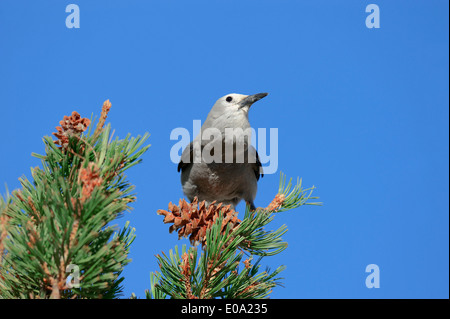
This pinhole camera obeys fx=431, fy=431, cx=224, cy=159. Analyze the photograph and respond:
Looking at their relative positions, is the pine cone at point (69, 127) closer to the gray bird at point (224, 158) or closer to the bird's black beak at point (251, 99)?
the gray bird at point (224, 158)

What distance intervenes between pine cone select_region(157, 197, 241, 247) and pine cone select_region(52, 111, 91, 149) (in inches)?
39.1

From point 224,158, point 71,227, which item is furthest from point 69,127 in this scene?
point 224,158

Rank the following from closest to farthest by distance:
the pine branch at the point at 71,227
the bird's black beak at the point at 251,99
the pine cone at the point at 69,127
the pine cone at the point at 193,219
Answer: the pine branch at the point at 71,227, the pine cone at the point at 69,127, the pine cone at the point at 193,219, the bird's black beak at the point at 251,99

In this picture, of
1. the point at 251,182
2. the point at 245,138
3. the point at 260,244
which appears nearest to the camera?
the point at 260,244

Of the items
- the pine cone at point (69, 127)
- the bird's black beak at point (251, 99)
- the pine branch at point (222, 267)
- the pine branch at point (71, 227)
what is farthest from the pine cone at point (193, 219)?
the bird's black beak at point (251, 99)

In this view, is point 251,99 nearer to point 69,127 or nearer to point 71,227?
point 69,127

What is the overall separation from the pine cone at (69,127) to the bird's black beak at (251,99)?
3.03m

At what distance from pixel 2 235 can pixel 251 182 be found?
400 cm

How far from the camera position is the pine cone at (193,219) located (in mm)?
2855
